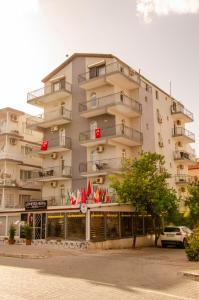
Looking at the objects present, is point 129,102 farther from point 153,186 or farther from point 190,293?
point 190,293

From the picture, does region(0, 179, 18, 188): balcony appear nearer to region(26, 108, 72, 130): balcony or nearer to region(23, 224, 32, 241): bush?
region(26, 108, 72, 130): balcony

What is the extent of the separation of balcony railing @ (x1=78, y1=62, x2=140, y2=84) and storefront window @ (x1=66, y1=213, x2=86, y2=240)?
13322mm

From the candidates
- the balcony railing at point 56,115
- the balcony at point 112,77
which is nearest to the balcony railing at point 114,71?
the balcony at point 112,77

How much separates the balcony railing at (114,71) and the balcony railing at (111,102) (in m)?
2.07

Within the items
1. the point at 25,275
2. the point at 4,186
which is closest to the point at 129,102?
the point at 4,186

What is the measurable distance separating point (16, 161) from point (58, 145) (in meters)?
6.86

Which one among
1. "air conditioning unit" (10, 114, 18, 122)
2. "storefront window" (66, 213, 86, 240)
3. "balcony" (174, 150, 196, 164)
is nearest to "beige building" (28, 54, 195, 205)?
"balcony" (174, 150, 196, 164)

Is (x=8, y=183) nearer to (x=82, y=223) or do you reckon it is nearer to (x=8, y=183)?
(x=8, y=183)

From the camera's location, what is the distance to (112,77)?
32.3 m

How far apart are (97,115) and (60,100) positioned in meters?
5.85

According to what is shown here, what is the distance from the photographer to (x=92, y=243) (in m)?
24.7

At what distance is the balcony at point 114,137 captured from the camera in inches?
1225

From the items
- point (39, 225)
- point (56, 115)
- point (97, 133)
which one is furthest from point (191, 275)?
point (56, 115)

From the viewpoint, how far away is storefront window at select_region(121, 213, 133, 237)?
92.8 feet
